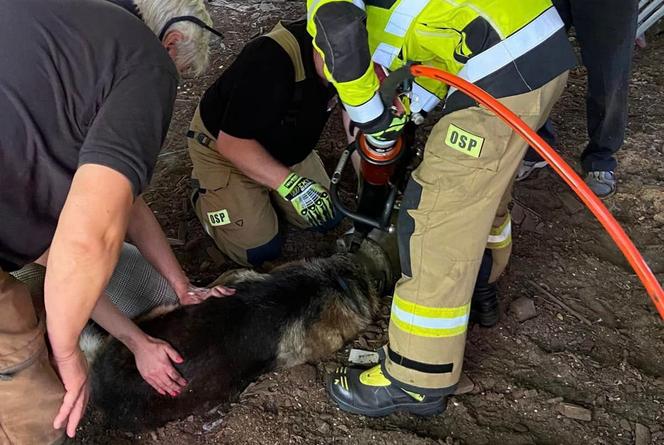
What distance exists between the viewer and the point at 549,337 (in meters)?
3.09

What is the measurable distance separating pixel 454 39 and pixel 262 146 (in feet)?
4.71

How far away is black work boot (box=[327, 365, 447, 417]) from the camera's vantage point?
2.68 meters

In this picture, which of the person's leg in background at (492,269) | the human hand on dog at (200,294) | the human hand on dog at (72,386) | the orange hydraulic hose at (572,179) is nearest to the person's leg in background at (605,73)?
the person's leg in background at (492,269)

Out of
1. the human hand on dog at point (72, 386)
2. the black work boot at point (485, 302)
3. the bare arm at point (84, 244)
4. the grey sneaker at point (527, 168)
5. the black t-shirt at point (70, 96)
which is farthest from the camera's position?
the grey sneaker at point (527, 168)

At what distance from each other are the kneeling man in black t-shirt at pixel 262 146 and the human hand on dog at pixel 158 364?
1.11m

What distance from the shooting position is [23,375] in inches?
79.8

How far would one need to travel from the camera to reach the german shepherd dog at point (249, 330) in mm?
2613

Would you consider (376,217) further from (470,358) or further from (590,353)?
(590,353)

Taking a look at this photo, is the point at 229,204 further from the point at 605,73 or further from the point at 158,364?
the point at 605,73

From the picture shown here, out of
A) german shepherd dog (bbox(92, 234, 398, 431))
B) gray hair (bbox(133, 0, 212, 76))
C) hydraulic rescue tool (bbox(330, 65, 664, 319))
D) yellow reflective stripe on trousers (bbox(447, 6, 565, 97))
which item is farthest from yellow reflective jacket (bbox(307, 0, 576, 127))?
german shepherd dog (bbox(92, 234, 398, 431))

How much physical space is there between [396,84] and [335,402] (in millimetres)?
1426

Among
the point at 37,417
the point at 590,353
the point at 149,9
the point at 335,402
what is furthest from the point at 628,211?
the point at 37,417

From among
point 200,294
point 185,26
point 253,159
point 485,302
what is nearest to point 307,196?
point 253,159

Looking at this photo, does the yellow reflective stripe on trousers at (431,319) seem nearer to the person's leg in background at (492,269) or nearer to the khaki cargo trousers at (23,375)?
the person's leg in background at (492,269)
